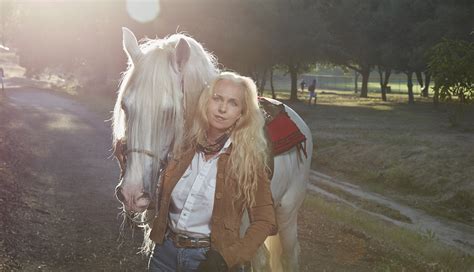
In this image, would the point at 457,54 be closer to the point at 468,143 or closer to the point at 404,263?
the point at 468,143

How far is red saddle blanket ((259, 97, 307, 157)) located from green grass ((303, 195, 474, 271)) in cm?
271

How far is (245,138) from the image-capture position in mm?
2910

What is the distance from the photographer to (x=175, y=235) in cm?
299

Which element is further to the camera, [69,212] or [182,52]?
[69,212]

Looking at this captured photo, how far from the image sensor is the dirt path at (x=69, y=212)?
625 centimetres

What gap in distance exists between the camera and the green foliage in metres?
15.9

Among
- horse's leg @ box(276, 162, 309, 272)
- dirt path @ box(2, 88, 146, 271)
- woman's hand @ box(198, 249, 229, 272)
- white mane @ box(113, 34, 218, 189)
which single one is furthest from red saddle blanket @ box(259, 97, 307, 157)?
dirt path @ box(2, 88, 146, 271)

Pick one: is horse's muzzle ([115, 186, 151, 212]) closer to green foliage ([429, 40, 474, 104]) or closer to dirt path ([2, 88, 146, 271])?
dirt path ([2, 88, 146, 271])

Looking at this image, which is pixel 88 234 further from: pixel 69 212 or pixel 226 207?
pixel 226 207

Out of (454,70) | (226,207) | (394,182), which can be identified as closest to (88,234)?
(226,207)

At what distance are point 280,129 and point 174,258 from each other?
4.95 ft

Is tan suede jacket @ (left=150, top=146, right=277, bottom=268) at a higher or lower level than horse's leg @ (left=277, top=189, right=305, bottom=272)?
higher

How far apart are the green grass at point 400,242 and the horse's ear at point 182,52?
417cm

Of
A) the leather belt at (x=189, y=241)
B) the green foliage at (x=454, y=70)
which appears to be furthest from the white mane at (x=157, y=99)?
the green foliage at (x=454, y=70)
